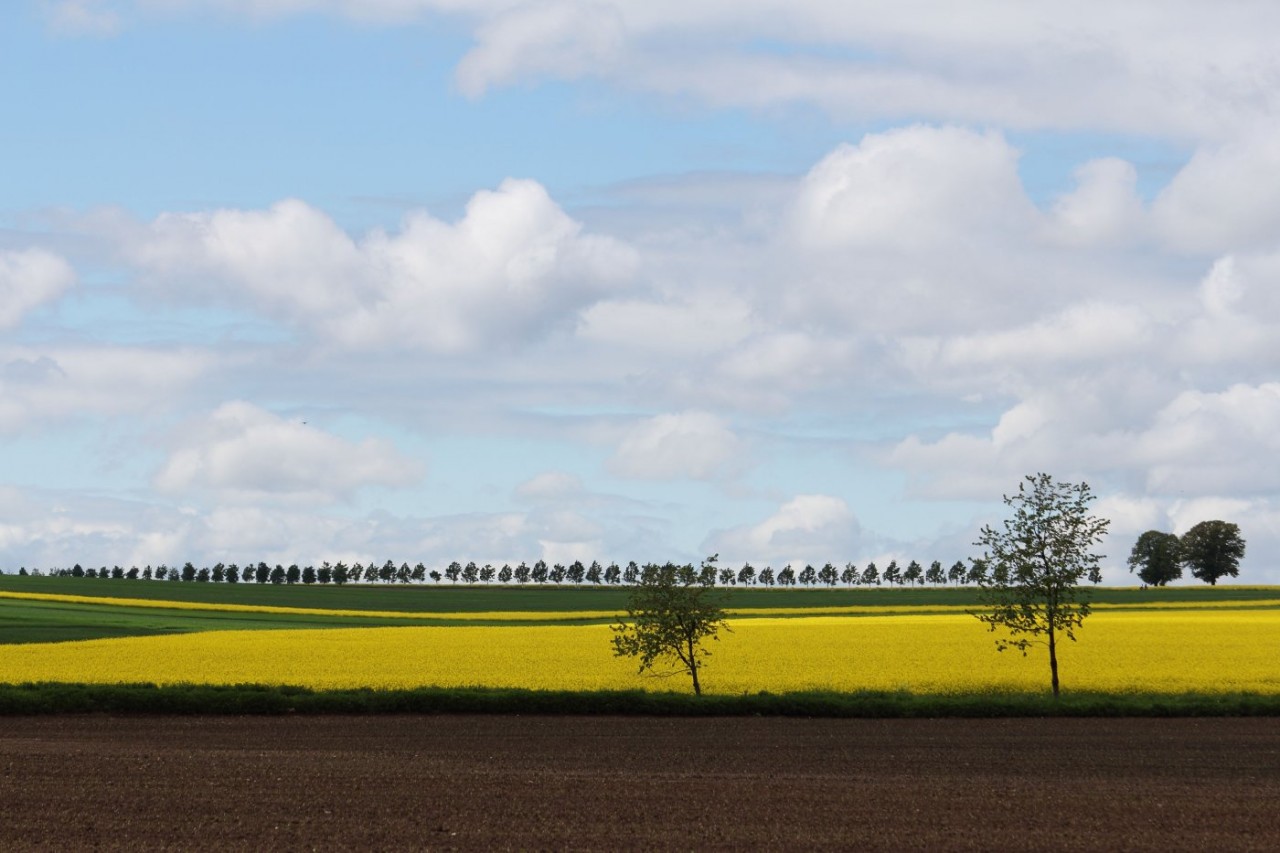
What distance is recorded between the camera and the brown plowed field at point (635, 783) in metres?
19.9

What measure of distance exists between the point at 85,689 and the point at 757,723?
18527mm

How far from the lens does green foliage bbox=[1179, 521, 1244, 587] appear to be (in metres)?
172

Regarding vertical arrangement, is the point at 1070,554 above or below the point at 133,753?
above

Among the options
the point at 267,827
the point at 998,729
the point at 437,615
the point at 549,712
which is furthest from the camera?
the point at 437,615

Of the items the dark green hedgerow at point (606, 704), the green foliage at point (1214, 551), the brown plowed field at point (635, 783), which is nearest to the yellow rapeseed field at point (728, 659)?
the dark green hedgerow at point (606, 704)

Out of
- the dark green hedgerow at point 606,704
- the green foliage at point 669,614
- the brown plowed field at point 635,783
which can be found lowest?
the brown plowed field at point 635,783

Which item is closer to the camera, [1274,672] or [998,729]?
[998,729]

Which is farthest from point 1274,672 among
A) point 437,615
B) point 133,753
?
point 437,615

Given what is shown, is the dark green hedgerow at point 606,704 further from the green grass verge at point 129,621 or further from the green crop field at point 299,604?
the green crop field at point 299,604

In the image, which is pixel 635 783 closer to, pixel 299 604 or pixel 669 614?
pixel 669 614

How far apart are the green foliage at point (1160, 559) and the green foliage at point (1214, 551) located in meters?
1.88

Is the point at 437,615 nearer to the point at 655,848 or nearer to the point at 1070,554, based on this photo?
the point at 1070,554

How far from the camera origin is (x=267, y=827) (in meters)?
20.5

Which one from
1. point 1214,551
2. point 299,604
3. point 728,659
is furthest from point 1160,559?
point 728,659
